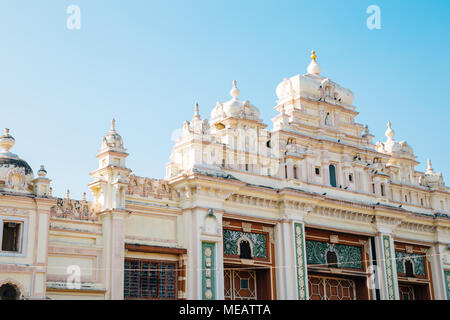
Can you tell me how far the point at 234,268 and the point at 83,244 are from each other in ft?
19.4

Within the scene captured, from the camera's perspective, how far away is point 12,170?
20844 millimetres

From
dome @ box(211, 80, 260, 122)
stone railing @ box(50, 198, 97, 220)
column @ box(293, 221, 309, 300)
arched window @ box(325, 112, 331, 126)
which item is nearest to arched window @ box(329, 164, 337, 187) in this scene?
arched window @ box(325, 112, 331, 126)

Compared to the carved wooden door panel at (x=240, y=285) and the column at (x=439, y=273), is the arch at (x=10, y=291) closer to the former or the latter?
the carved wooden door panel at (x=240, y=285)

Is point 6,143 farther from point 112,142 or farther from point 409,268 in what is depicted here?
point 409,268

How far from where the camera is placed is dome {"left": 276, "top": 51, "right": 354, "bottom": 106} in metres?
29.5

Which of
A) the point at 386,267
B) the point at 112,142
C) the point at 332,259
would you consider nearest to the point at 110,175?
the point at 112,142

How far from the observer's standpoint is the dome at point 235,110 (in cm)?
2686

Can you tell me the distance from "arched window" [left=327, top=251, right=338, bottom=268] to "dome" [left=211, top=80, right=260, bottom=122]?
20.3ft

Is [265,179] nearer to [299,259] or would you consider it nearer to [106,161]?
[299,259]

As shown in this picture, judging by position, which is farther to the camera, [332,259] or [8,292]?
[332,259]

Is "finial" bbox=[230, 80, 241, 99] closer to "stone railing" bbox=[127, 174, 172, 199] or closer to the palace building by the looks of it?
the palace building

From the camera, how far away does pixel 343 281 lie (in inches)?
1157

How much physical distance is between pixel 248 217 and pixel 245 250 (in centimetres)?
120
